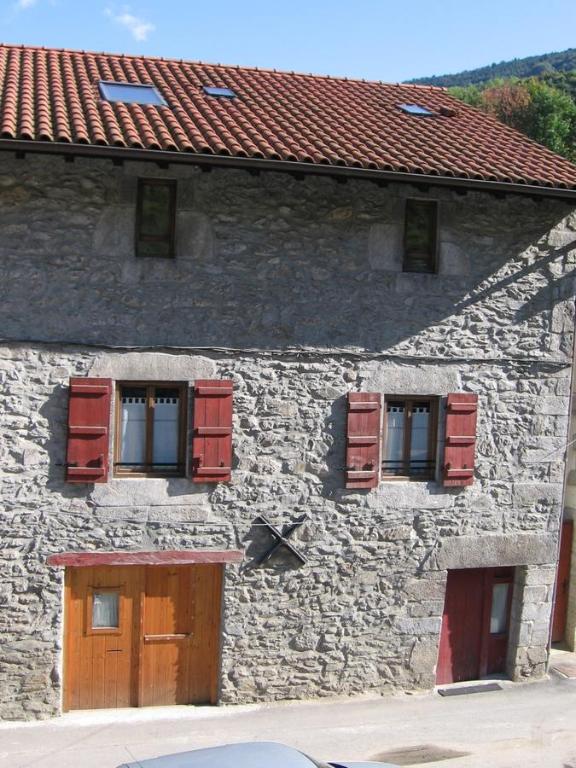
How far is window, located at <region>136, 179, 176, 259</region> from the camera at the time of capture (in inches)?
321

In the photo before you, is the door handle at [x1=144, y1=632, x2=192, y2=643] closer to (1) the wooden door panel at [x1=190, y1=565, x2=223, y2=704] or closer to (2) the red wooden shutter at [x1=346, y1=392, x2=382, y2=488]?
(1) the wooden door panel at [x1=190, y1=565, x2=223, y2=704]

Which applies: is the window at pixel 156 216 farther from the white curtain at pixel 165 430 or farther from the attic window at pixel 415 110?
the attic window at pixel 415 110

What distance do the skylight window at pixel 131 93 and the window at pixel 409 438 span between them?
4196mm

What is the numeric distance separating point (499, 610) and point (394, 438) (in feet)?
8.56

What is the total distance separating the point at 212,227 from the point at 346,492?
3101mm

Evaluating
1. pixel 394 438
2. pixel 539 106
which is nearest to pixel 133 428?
pixel 394 438

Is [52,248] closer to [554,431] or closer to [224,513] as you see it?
[224,513]

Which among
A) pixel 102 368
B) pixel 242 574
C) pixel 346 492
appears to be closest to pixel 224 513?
pixel 242 574

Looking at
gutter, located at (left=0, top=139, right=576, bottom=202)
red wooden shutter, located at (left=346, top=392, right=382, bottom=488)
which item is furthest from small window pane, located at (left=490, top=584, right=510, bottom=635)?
gutter, located at (left=0, top=139, right=576, bottom=202)

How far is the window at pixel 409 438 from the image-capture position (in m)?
8.96

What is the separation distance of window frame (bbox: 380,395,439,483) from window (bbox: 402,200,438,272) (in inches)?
55.3

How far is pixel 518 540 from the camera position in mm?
9422

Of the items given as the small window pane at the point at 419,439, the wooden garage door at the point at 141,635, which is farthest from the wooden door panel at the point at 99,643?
the small window pane at the point at 419,439

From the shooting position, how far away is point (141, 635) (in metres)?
8.54
